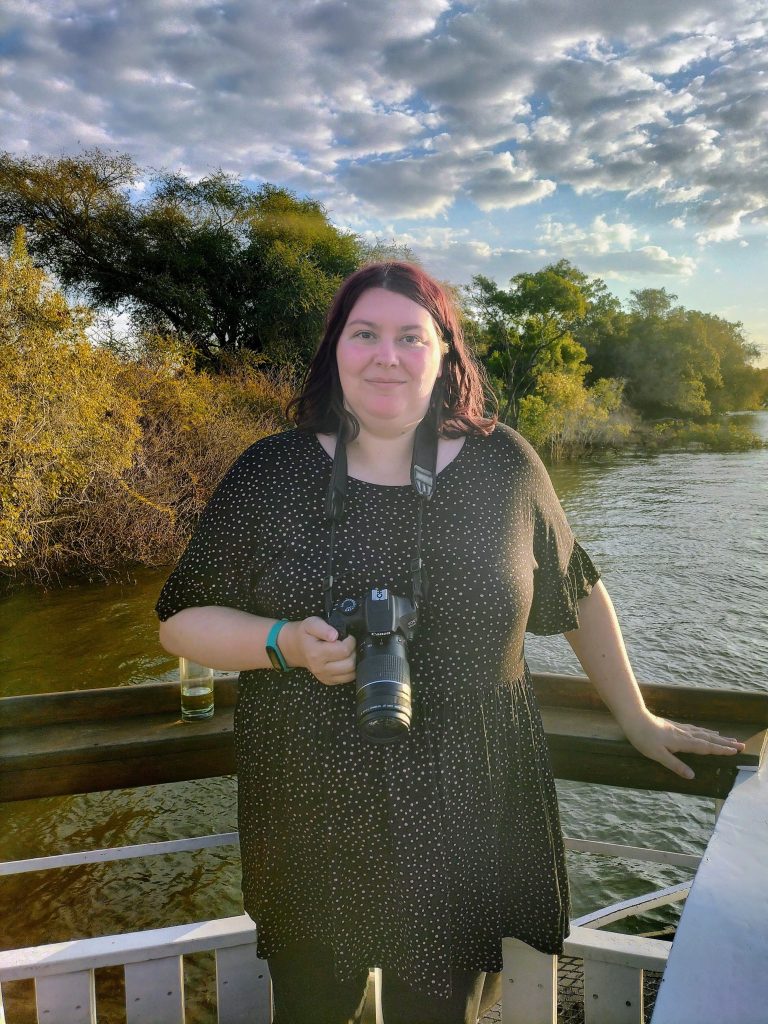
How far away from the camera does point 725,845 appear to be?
3.01ft

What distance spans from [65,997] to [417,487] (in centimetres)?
99

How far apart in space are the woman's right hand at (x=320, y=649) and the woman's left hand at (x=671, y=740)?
23.0 inches

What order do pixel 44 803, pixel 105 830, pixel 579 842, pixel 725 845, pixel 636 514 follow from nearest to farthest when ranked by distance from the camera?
pixel 725 845
pixel 579 842
pixel 105 830
pixel 44 803
pixel 636 514

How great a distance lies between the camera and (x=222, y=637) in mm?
1013

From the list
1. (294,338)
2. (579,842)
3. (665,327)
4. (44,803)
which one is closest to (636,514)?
(294,338)

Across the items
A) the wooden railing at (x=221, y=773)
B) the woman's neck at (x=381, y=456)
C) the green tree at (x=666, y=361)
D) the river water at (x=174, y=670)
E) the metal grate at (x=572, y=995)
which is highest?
the green tree at (x=666, y=361)

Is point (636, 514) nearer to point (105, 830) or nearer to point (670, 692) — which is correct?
point (105, 830)

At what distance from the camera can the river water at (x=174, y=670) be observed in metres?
3.49

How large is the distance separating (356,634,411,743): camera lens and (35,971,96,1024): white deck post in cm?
71

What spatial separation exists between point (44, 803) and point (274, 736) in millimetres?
4342

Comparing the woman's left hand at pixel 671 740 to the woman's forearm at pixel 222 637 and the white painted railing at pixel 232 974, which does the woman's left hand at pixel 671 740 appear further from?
the woman's forearm at pixel 222 637

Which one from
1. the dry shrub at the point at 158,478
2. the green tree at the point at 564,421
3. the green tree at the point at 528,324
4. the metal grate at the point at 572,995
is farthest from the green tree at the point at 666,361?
the metal grate at the point at 572,995

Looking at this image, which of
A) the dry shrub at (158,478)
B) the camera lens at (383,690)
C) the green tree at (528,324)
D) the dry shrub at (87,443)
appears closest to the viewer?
the camera lens at (383,690)

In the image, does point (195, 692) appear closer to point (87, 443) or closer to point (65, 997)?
point (65, 997)
